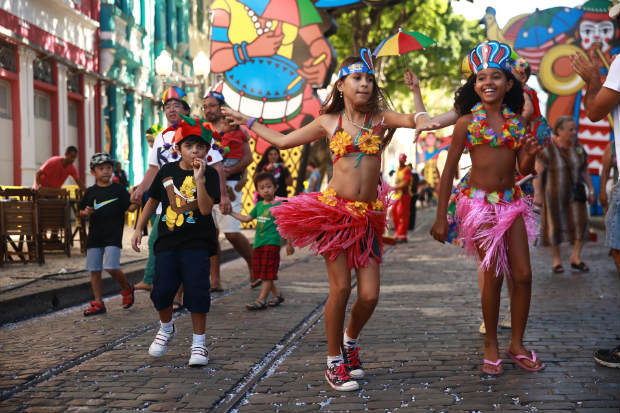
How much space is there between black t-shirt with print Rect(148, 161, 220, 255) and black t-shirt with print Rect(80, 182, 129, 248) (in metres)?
1.90

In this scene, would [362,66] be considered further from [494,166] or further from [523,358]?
[523,358]

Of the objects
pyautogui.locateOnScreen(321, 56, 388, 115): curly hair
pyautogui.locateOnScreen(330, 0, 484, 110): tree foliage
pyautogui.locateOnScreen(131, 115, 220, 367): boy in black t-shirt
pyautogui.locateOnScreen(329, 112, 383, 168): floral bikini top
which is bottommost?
pyautogui.locateOnScreen(131, 115, 220, 367): boy in black t-shirt

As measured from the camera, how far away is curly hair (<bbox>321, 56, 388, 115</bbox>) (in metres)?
4.99

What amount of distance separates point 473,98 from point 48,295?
4650 millimetres

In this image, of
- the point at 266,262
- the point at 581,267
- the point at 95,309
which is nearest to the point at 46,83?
the point at 95,309

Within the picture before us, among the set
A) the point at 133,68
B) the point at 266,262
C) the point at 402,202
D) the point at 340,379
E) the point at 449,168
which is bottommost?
the point at 340,379

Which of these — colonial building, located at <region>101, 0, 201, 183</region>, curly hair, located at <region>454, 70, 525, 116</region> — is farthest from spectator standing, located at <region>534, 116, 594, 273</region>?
colonial building, located at <region>101, 0, 201, 183</region>

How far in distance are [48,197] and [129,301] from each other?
519 cm

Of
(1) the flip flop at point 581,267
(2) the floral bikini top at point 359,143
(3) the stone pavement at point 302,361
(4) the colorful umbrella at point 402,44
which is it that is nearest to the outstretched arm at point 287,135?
(2) the floral bikini top at point 359,143

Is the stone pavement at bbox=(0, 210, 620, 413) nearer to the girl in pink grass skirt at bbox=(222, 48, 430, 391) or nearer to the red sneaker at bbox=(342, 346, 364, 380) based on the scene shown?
the red sneaker at bbox=(342, 346, 364, 380)

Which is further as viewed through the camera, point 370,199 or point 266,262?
point 266,262

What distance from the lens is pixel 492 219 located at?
504 centimetres

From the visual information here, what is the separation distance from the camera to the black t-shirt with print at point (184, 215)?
216 inches

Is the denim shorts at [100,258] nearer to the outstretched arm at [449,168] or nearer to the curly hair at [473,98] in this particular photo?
the outstretched arm at [449,168]
